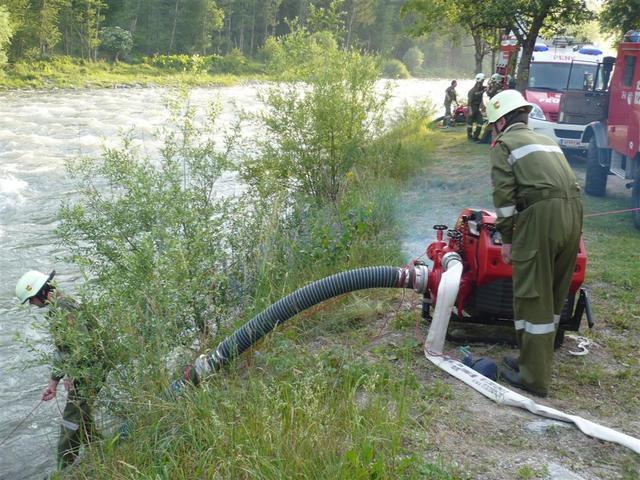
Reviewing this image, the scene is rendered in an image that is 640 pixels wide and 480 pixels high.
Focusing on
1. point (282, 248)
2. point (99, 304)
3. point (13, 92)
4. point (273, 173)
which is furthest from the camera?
point (13, 92)

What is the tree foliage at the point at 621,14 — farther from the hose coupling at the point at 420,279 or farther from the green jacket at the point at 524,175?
the hose coupling at the point at 420,279

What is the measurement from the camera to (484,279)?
4.92m

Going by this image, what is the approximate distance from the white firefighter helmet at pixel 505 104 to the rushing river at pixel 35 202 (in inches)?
138

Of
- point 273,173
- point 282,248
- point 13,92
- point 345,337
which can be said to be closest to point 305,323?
point 345,337

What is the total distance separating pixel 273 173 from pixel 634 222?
4.98 m

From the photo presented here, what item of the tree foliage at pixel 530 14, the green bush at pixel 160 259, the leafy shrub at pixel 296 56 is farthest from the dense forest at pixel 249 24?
the green bush at pixel 160 259

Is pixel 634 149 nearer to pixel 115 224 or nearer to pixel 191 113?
pixel 191 113

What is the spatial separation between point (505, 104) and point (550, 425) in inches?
85.1

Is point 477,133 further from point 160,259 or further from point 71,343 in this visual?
point 71,343

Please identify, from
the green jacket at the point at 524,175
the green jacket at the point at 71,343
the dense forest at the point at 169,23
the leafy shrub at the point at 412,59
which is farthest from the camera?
the leafy shrub at the point at 412,59

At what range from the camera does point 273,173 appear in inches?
366

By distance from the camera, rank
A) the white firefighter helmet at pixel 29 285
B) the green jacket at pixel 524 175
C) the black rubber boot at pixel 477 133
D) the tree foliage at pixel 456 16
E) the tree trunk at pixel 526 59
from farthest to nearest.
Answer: the black rubber boot at pixel 477 133, the tree foliage at pixel 456 16, the tree trunk at pixel 526 59, the white firefighter helmet at pixel 29 285, the green jacket at pixel 524 175

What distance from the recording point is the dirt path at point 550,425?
140 inches

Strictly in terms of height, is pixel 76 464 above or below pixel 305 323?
below
